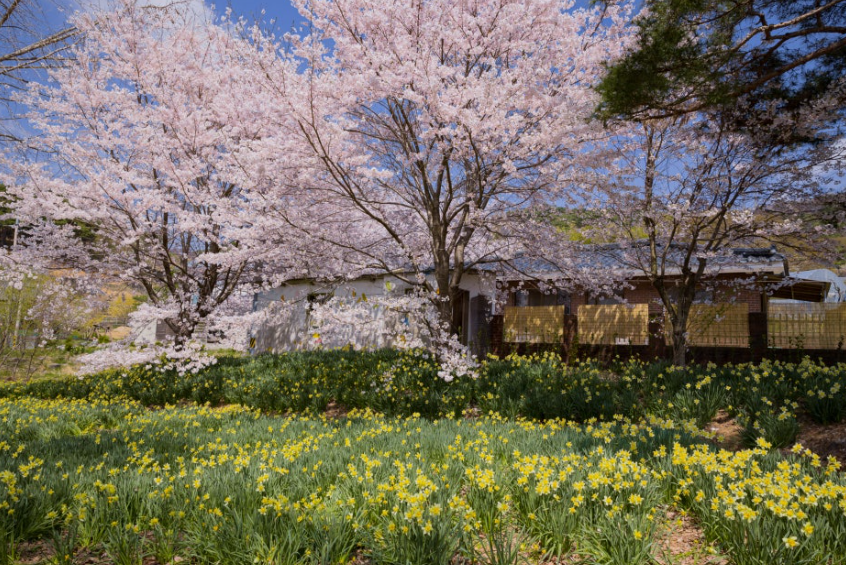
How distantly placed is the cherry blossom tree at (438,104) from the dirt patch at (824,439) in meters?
4.50

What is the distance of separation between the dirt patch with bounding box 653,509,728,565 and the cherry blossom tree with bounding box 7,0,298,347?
363 inches

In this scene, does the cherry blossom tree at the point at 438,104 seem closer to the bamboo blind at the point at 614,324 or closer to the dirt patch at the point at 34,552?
the bamboo blind at the point at 614,324

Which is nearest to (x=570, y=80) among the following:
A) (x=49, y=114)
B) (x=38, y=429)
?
(x=38, y=429)

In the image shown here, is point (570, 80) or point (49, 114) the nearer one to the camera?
point (570, 80)

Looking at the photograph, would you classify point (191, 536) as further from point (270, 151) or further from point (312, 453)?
point (270, 151)

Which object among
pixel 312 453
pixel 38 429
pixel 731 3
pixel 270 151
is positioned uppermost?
pixel 731 3

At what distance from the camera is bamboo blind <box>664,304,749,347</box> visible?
453 inches

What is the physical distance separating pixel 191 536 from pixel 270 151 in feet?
21.7

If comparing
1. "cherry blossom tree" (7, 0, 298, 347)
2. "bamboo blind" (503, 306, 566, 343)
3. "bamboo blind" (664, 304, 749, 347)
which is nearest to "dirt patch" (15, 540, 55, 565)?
"cherry blossom tree" (7, 0, 298, 347)

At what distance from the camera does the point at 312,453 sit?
13.1ft

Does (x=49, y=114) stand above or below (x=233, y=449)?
above

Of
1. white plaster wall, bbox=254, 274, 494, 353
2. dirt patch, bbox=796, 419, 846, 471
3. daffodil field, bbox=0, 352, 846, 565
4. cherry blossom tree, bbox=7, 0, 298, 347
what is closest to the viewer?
daffodil field, bbox=0, 352, 846, 565

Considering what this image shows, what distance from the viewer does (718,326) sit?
11.7 meters

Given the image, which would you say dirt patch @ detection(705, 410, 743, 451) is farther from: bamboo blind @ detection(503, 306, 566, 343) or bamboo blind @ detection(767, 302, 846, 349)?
bamboo blind @ detection(503, 306, 566, 343)
